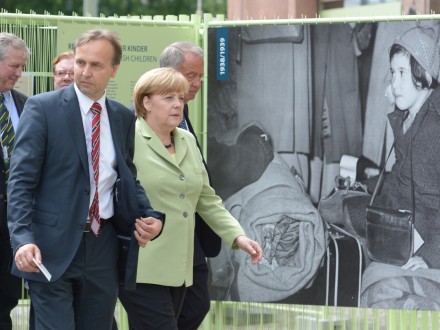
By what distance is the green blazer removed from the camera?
20.8 ft

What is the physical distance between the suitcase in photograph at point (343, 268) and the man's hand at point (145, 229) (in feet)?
9.34

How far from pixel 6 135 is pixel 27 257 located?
72.6 inches

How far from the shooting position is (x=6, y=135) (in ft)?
22.7

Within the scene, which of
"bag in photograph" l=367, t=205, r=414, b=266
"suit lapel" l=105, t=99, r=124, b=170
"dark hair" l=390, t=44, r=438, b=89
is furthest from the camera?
"bag in photograph" l=367, t=205, r=414, b=266

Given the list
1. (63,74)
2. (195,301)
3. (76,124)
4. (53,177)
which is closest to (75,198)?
(53,177)

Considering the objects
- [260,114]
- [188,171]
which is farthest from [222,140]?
[188,171]

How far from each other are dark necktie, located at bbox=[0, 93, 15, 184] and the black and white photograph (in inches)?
77.7

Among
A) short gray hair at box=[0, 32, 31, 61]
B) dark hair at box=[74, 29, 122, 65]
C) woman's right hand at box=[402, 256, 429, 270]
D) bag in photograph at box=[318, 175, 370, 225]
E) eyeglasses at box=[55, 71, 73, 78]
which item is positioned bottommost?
woman's right hand at box=[402, 256, 429, 270]

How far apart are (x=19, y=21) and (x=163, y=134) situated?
2.19 meters

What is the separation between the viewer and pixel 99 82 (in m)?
5.67

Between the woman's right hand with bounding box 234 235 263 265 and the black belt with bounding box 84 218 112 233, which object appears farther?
the woman's right hand with bounding box 234 235 263 265

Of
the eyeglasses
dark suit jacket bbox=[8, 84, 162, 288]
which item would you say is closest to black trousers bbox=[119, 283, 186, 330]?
dark suit jacket bbox=[8, 84, 162, 288]

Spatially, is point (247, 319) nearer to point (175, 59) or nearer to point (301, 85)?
point (301, 85)

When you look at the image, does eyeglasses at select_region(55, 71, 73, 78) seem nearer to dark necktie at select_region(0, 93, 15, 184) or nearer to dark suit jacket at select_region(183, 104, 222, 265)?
dark necktie at select_region(0, 93, 15, 184)
